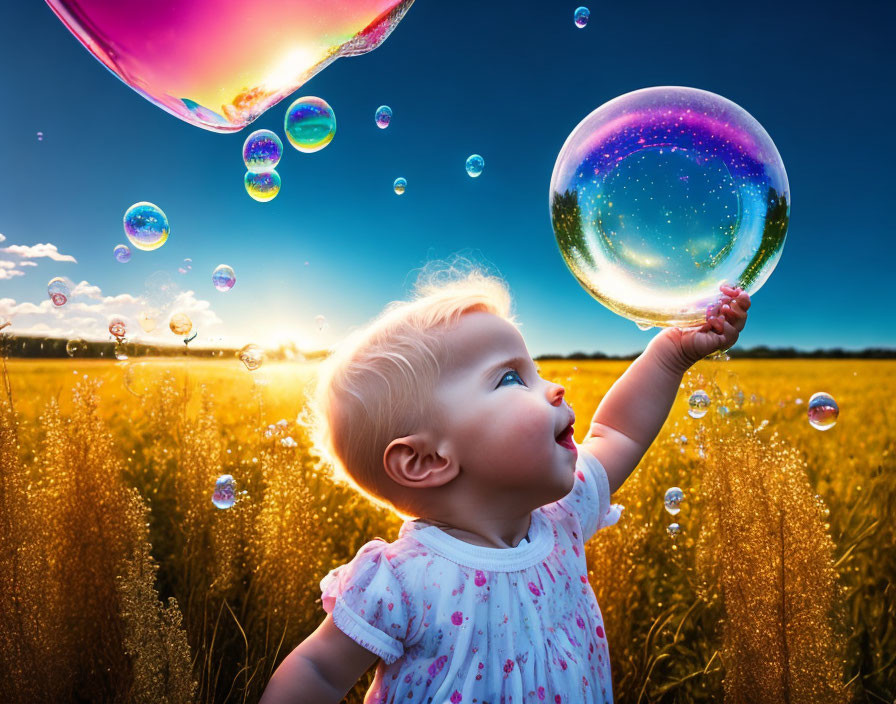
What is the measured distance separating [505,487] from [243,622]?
149cm

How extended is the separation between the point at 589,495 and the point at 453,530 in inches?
18.6

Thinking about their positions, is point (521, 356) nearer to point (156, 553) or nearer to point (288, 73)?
point (288, 73)

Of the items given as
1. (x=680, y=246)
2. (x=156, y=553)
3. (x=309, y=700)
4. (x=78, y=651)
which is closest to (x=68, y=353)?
(x=156, y=553)

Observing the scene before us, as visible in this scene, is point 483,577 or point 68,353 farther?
point 68,353

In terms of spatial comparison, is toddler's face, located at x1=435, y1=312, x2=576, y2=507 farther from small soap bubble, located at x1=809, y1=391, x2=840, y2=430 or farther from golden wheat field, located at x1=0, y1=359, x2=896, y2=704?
small soap bubble, located at x1=809, y1=391, x2=840, y2=430

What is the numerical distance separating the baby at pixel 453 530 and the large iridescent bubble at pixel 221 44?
1.13 meters

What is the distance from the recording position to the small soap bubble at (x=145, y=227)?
3426mm

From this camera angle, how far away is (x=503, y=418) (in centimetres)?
151

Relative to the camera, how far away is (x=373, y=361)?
5.37 feet

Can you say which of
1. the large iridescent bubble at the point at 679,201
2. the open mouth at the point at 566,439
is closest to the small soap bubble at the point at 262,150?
the large iridescent bubble at the point at 679,201

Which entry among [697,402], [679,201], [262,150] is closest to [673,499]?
[697,402]

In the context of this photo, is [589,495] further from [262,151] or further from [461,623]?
[262,151]

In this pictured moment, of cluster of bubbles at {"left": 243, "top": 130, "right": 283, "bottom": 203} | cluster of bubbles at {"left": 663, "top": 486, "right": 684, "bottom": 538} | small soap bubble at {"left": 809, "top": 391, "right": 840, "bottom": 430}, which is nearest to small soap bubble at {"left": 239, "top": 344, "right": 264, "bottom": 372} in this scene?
cluster of bubbles at {"left": 243, "top": 130, "right": 283, "bottom": 203}

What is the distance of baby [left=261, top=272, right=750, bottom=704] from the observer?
4.78 ft
